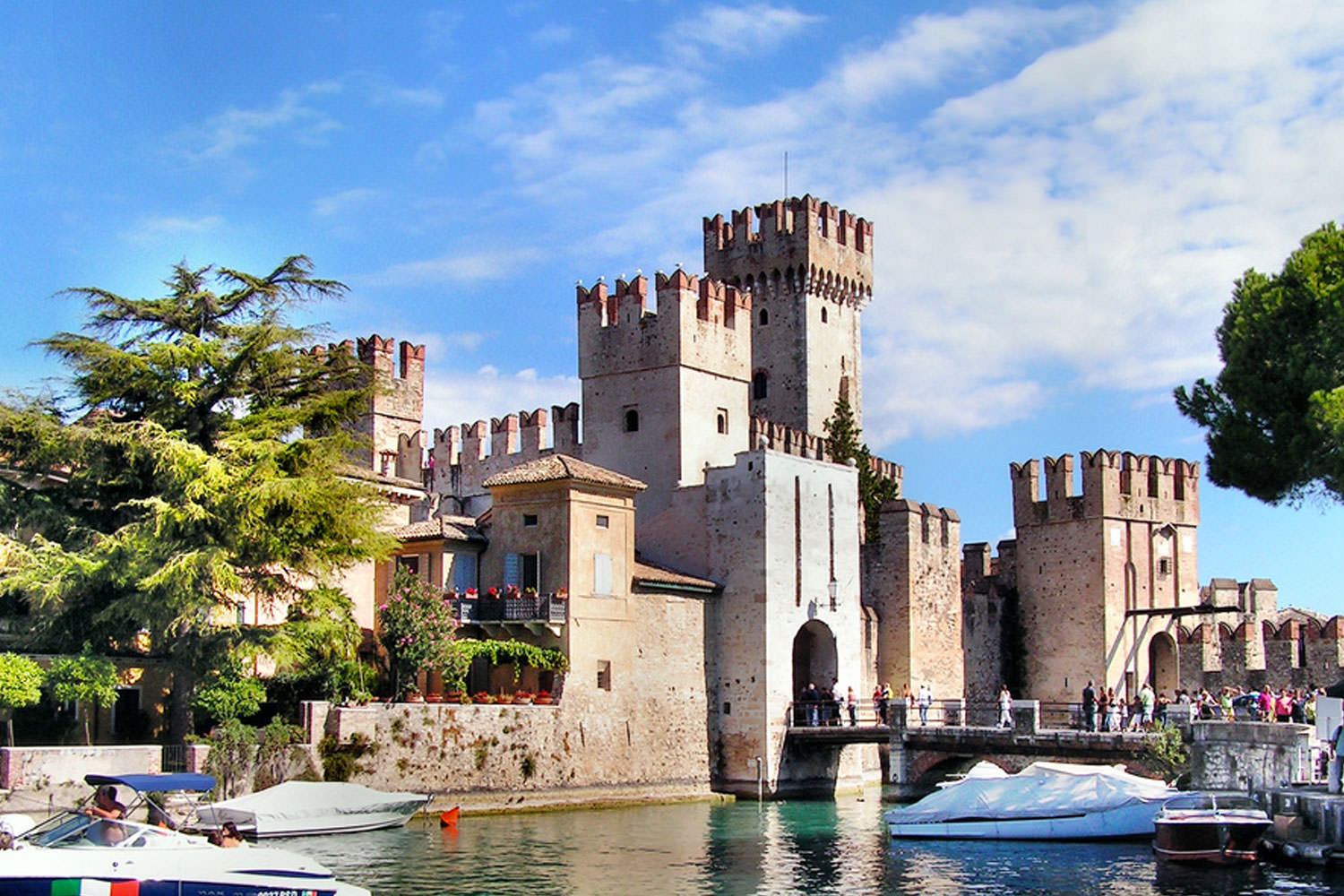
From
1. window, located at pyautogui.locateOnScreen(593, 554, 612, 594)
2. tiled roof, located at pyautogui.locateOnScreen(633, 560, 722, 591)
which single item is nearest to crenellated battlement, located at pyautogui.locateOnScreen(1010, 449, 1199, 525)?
tiled roof, located at pyautogui.locateOnScreen(633, 560, 722, 591)

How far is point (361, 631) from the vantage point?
31578mm

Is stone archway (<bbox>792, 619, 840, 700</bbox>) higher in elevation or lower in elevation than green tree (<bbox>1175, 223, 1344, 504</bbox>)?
lower

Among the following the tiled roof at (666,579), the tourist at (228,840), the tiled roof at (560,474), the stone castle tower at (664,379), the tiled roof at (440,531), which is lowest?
the tourist at (228,840)

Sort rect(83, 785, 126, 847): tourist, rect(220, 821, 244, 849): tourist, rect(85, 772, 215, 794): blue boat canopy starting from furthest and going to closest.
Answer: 1. rect(85, 772, 215, 794): blue boat canopy
2. rect(220, 821, 244, 849): tourist
3. rect(83, 785, 126, 847): tourist

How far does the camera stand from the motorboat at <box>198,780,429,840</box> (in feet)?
79.8

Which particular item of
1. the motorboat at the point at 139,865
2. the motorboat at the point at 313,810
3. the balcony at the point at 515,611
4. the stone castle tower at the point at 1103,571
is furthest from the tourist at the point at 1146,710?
the motorboat at the point at 139,865

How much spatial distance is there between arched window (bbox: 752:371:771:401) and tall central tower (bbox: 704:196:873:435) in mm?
26

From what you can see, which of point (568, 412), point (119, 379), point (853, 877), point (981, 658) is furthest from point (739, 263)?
point (853, 877)

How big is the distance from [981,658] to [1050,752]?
447 inches

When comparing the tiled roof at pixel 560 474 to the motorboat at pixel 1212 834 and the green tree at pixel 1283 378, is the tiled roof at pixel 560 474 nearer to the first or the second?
the green tree at pixel 1283 378

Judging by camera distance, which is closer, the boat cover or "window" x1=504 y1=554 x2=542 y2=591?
the boat cover

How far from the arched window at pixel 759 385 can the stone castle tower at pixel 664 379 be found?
810cm

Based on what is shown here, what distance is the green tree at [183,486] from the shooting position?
87.5ft

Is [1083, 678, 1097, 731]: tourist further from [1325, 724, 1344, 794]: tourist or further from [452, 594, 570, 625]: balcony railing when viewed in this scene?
[452, 594, 570, 625]: balcony railing
